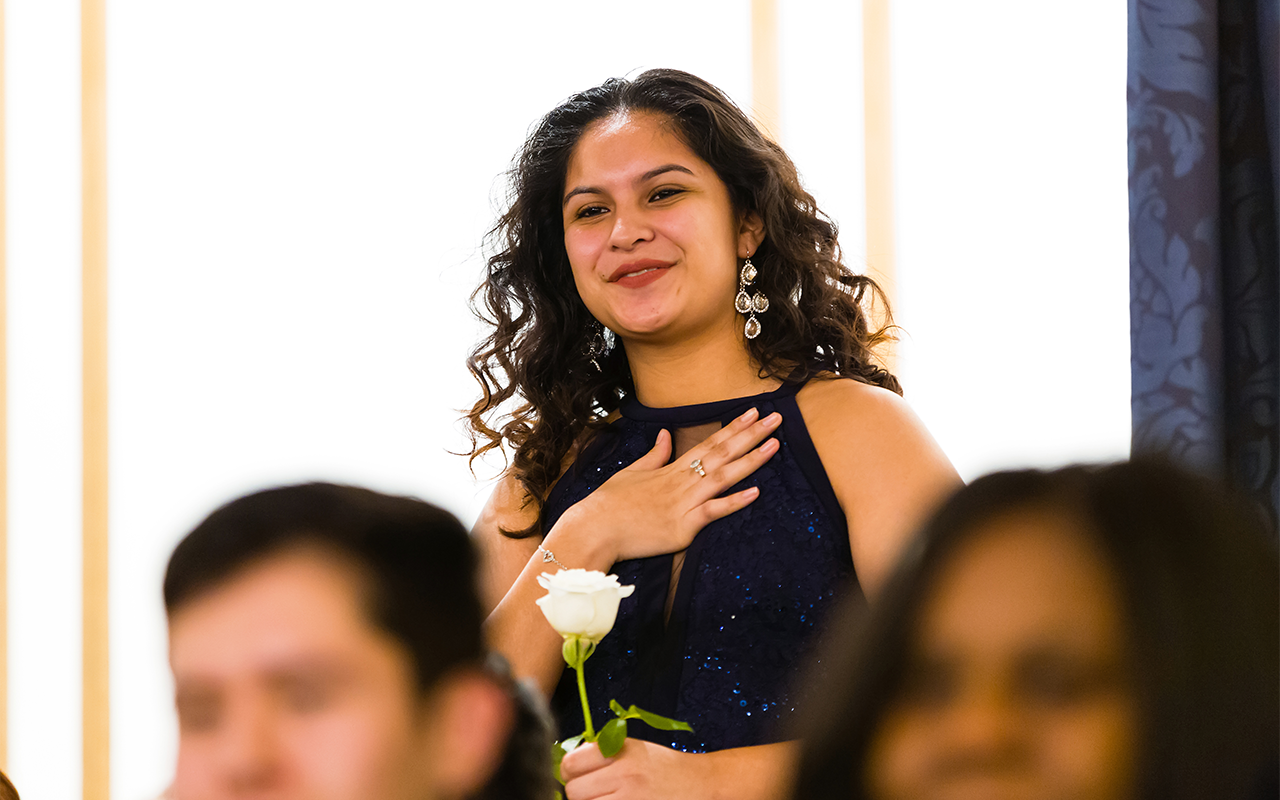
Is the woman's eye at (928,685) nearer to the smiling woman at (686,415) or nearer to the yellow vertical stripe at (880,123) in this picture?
the smiling woman at (686,415)

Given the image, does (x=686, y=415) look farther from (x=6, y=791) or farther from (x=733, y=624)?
(x=6, y=791)

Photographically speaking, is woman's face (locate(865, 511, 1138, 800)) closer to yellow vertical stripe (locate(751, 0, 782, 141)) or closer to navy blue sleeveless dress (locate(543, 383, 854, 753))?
navy blue sleeveless dress (locate(543, 383, 854, 753))

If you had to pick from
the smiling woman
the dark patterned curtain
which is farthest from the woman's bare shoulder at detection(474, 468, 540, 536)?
the dark patterned curtain

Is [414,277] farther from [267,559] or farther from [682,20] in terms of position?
[267,559]

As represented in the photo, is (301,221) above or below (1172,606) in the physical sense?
above

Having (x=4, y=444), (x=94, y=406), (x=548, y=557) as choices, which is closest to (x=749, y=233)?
(x=548, y=557)

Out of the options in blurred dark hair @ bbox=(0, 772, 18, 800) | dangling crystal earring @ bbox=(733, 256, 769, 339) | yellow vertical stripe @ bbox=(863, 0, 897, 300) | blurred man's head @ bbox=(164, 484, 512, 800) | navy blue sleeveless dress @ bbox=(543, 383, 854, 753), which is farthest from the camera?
yellow vertical stripe @ bbox=(863, 0, 897, 300)

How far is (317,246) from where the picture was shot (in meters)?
2.41

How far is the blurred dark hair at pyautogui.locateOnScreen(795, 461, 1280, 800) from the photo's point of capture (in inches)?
7.9

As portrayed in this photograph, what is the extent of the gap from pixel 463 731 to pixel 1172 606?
129 millimetres

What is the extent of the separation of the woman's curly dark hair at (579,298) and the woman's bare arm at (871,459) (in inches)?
3.1

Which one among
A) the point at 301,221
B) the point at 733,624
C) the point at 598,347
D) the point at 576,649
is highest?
the point at 301,221

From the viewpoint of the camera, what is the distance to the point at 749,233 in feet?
4.91

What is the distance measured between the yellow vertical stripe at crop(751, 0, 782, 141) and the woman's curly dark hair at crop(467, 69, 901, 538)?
816 millimetres
